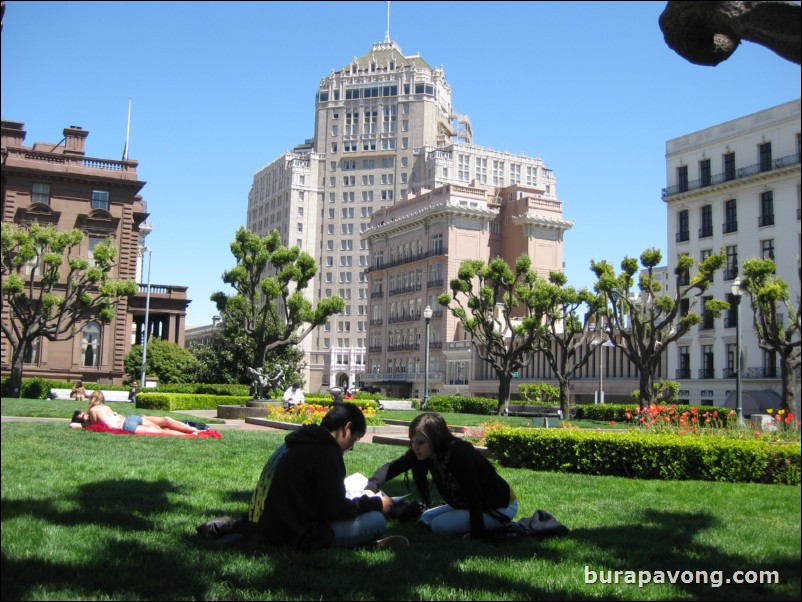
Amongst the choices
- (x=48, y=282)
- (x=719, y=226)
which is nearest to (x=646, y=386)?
(x=719, y=226)

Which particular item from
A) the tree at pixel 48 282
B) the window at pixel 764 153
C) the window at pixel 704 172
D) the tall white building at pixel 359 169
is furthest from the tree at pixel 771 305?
the tall white building at pixel 359 169

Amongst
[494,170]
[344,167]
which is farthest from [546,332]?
[344,167]

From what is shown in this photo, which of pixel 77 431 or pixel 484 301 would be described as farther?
pixel 484 301

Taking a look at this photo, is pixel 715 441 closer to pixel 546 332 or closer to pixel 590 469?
pixel 590 469

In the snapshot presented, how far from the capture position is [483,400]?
4141cm

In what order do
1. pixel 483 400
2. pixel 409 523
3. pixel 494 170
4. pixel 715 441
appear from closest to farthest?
pixel 409 523
pixel 715 441
pixel 483 400
pixel 494 170

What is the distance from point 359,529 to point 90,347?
1679 inches

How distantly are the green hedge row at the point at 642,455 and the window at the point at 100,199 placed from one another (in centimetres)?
3627

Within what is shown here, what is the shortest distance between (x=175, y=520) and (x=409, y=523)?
1.93m

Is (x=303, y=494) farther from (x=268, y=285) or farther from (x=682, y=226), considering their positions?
(x=682, y=226)

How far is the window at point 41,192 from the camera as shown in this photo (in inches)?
1624

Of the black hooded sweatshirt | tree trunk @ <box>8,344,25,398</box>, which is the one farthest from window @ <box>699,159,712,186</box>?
the black hooded sweatshirt

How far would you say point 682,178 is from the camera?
45.8 m

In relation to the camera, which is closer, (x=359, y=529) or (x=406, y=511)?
(x=359, y=529)
